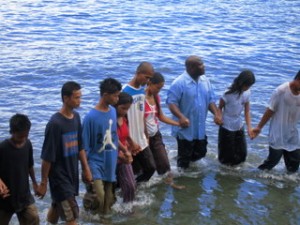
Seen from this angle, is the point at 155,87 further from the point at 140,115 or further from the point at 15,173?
the point at 15,173

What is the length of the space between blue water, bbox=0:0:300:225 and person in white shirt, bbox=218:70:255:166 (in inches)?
14.0

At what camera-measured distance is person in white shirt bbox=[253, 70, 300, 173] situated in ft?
25.6

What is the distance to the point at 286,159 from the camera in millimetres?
8375

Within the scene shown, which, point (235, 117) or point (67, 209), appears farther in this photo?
point (235, 117)

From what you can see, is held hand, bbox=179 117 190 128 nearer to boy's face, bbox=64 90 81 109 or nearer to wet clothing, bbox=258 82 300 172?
wet clothing, bbox=258 82 300 172

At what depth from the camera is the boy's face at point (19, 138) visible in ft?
17.9

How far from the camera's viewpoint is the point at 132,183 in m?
7.01

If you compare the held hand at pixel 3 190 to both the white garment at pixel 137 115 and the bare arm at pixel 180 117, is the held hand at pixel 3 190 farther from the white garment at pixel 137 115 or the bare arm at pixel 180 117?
the bare arm at pixel 180 117

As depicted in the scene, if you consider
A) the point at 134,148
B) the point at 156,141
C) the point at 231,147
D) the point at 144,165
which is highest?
the point at 134,148

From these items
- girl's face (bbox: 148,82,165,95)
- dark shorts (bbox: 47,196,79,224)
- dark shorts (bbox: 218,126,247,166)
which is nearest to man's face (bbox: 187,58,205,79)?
girl's face (bbox: 148,82,165,95)

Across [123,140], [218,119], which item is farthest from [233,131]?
[123,140]

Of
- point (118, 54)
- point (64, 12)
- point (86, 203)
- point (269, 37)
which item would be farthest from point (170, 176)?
point (64, 12)

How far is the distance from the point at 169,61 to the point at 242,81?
8.68 meters

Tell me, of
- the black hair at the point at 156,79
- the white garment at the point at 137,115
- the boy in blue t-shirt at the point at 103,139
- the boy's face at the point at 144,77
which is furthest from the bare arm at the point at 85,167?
the black hair at the point at 156,79
